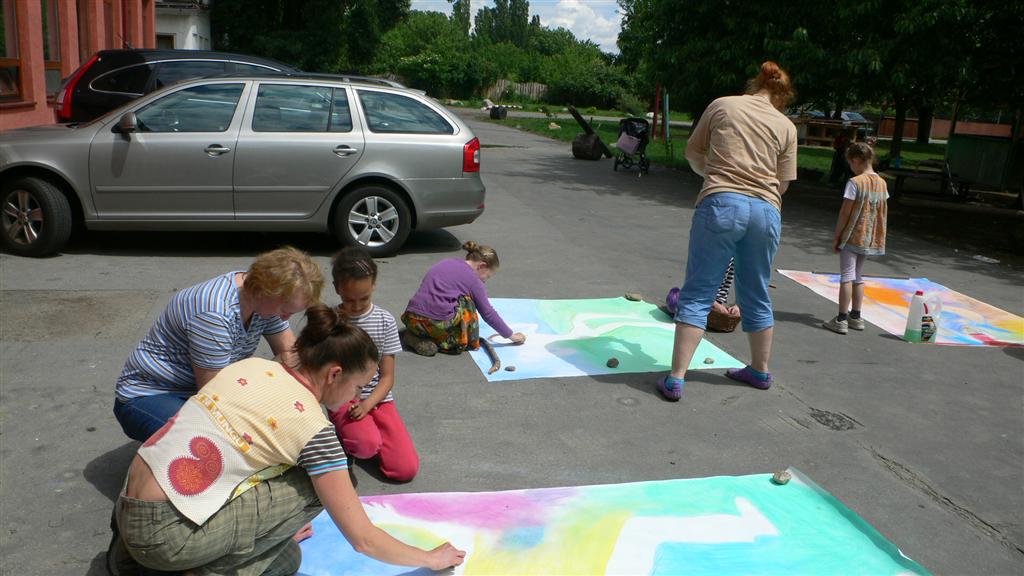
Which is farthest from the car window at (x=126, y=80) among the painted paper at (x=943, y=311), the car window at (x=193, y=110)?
the painted paper at (x=943, y=311)

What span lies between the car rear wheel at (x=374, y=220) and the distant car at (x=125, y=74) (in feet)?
10.2

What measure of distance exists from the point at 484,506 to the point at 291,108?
552cm

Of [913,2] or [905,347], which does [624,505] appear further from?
[913,2]

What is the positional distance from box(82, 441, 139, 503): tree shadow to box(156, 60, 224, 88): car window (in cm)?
775

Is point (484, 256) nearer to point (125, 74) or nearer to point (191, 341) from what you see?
point (191, 341)

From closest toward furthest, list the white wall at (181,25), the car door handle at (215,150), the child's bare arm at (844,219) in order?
the child's bare arm at (844,219), the car door handle at (215,150), the white wall at (181,25)

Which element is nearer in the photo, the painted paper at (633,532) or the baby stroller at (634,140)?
the painted paper at (633,532)

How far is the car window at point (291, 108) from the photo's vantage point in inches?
320

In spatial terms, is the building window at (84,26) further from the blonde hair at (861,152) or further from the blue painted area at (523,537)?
the blue painted area at (523,537)

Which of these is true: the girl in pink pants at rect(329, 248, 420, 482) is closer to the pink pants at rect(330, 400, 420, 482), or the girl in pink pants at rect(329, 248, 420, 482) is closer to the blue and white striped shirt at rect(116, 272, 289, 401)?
the pink pants at rect(330, 400, 420, 482)

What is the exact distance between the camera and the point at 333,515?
9.05ft

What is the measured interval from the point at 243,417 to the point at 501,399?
8.39 ft

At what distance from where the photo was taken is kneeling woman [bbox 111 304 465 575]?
8.78ft

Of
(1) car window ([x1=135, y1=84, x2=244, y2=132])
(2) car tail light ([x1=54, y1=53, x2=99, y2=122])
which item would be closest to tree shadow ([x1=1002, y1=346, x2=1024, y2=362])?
(1) car window ([x1=135, y1=84, x2=244, y2=132])
